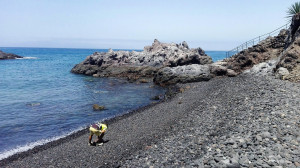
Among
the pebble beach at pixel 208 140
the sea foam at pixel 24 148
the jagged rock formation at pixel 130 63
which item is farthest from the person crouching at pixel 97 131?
the jagged rock formation at pixel 130 63

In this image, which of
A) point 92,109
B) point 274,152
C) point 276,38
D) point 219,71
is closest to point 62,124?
point 92,109

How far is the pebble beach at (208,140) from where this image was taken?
10.5 m

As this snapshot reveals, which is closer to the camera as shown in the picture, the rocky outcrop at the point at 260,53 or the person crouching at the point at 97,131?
the person crouching at the point at 97,131

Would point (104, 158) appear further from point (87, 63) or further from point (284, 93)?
point (87, 63)

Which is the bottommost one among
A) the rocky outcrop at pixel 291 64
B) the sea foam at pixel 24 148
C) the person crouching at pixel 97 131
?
the sea foam at pixel 24 148

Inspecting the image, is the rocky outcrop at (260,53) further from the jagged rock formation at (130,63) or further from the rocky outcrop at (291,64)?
the jagged rock formation at (130,63)

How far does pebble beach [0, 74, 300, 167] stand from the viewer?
413 inches

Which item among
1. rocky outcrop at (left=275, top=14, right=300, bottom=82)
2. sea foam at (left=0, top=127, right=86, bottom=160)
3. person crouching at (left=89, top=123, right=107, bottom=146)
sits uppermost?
rocky outcrop at (left=275, top=14, right=300, bottom=82)

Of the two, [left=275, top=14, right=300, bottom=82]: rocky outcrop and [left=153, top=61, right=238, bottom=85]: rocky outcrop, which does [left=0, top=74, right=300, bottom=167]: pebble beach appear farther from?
[left=153, top=61, right=238, bottom=85]: rocky outcrop

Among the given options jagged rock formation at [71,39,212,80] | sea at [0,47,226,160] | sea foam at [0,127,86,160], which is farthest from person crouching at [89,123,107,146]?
jagged rock formation at [71,39,212,80]

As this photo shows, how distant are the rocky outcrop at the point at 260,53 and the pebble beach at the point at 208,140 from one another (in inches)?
829

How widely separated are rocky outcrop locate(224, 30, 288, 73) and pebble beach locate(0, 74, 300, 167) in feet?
69.1

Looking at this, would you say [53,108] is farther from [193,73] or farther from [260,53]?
[260,53]

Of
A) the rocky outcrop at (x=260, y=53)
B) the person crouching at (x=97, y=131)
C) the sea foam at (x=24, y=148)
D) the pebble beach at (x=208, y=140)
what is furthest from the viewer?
the rocky outcrop at (x=260, y=53)
